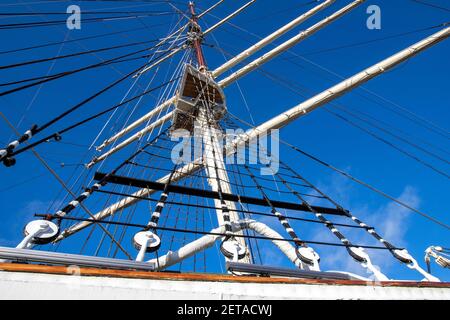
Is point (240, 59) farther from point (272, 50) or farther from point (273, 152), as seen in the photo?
point (273, 152)

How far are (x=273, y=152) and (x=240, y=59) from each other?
246 inches

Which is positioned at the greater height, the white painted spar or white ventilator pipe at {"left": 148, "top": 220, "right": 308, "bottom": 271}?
the white painted spar

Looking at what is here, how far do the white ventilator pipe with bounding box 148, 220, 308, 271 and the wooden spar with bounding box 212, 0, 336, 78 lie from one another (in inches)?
336

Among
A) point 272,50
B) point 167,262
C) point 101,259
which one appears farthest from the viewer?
point 272,50

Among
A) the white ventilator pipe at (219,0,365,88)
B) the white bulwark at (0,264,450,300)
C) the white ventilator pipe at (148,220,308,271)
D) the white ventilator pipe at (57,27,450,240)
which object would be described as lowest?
the white bulwark at (0,264,450,300)

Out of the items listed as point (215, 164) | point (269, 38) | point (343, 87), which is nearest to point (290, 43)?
point (269, 38)

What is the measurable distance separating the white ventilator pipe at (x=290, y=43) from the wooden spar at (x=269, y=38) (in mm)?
666

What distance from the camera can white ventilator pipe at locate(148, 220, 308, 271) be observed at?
10.8ft

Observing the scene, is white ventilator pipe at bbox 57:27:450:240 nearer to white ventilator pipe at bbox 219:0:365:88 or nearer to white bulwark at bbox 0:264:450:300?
white ventilator pipe at bbox 219:0:365:88

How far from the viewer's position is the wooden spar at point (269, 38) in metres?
12.3

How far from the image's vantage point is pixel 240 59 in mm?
12984

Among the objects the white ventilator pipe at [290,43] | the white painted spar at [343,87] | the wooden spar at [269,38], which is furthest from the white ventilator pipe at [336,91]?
the wooden spar at [269,38]

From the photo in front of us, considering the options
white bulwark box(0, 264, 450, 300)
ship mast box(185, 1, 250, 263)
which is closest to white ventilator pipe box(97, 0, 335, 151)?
ship mast box(185, 1, 250, 263)
